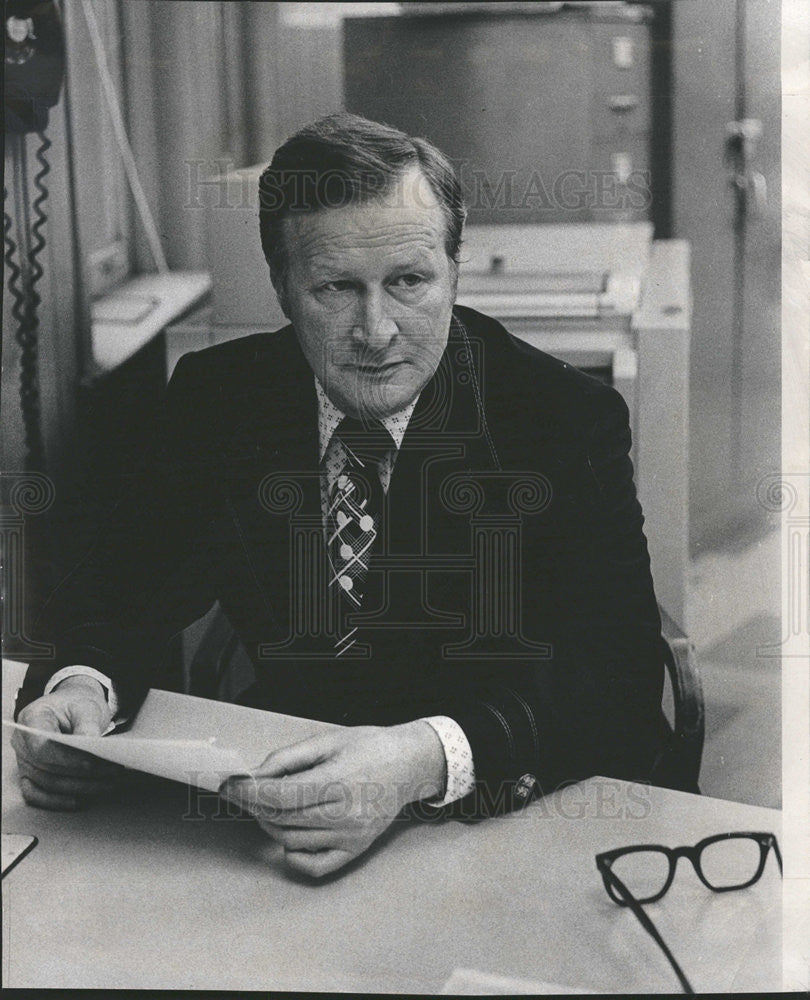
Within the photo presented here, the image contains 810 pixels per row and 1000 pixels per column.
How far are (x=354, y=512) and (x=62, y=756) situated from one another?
1.10 feet

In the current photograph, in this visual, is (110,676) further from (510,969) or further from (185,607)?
(510,969)

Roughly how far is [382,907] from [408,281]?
0.52 m

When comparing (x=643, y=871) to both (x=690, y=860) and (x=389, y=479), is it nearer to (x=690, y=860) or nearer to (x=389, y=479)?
(x=690, y=860)

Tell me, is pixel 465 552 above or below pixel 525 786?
above

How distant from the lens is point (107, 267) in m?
1.18

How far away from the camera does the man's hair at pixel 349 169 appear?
1085 millimetres

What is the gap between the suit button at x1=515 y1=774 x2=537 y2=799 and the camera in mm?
1131

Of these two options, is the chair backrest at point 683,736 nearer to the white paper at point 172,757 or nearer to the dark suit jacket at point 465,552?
the dark suit jacket at point 465,552

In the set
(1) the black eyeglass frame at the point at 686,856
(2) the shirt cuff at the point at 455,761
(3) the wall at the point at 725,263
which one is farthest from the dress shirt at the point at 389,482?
(3) the wall at the point at 725,263

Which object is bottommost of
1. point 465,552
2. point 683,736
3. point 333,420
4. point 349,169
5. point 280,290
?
point 683,736

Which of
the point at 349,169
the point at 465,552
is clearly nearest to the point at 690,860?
the point at 465,552

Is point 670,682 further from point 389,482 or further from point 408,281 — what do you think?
point 408,281

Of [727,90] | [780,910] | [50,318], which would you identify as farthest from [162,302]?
[780,910]

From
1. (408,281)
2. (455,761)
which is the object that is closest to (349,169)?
(408,281)
